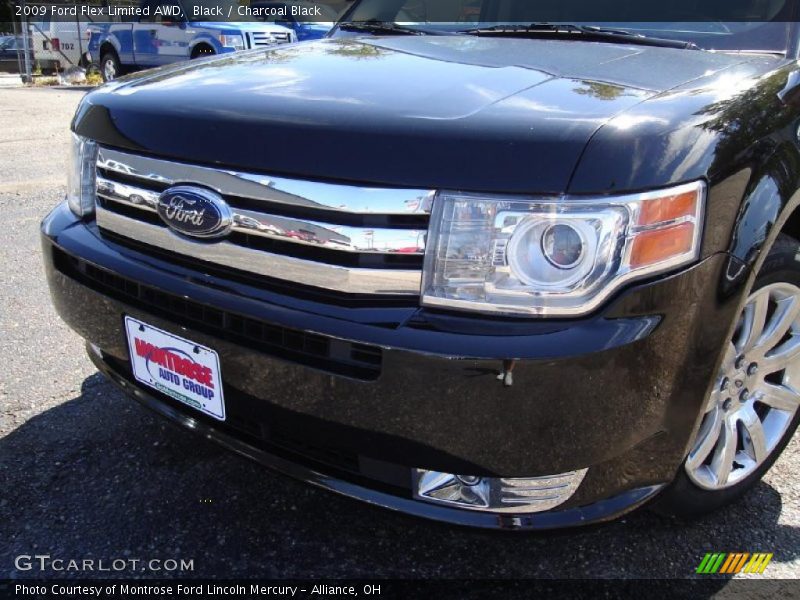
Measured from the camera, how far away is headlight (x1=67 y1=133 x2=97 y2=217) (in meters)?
2.09

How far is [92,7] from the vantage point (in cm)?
1855

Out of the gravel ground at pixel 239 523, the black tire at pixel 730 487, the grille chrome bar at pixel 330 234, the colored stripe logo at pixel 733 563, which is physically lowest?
the colored stripe logo at pixel 733 563

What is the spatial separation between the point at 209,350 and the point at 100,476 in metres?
0.91

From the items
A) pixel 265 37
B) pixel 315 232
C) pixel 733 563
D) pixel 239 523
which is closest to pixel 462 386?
pixel 315 232

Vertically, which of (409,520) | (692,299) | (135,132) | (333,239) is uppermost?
(135,132)

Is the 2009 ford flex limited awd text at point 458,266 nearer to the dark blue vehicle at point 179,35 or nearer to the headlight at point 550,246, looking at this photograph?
the headlight at point 550,246

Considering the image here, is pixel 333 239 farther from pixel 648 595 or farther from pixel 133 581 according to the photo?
pixel 648 595

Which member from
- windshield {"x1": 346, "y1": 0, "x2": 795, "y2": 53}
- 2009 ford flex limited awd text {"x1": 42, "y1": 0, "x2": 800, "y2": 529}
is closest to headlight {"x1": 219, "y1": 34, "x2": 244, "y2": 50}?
windshield {"x1": 346, "y1": 0, "x2": 795, "y2": 53}

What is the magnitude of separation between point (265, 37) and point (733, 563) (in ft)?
43.0

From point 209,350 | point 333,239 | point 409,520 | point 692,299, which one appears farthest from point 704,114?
point 209,350

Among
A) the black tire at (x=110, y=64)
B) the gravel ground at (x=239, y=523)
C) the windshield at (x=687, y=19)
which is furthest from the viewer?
the black tire at (x=110, y=64)

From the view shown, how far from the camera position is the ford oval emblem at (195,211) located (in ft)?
5.58

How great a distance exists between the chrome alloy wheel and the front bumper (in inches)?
14.1
